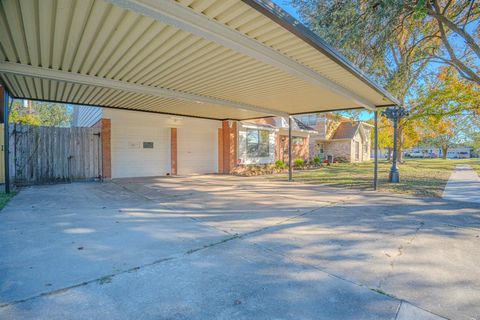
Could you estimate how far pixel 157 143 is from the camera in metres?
12.6

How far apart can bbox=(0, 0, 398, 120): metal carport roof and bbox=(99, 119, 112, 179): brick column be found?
1835mm

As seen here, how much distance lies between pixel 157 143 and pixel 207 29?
960 centimetres

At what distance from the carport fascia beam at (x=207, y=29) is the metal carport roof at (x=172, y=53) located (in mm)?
Answer: 13

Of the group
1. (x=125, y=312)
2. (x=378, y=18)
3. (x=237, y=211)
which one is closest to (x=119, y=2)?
(x=125, y=312)

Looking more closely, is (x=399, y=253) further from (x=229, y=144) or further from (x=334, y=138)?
(x=334, y=138)

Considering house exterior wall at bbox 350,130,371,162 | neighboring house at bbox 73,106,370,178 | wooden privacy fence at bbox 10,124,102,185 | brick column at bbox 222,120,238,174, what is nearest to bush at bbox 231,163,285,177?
neighboring house at bbox 73,106,370,178

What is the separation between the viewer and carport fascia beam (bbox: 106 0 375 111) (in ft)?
10.6

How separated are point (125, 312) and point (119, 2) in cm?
337

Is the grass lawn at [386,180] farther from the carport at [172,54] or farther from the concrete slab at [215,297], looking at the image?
the concrete slab at [215,297]

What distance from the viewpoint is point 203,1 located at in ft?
10.7

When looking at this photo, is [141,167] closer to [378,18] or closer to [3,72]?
[3,72]

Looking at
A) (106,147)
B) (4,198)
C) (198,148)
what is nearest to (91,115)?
(106,147)

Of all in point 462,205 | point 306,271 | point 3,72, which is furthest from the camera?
point 462,205

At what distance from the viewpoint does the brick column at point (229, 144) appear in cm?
1456
